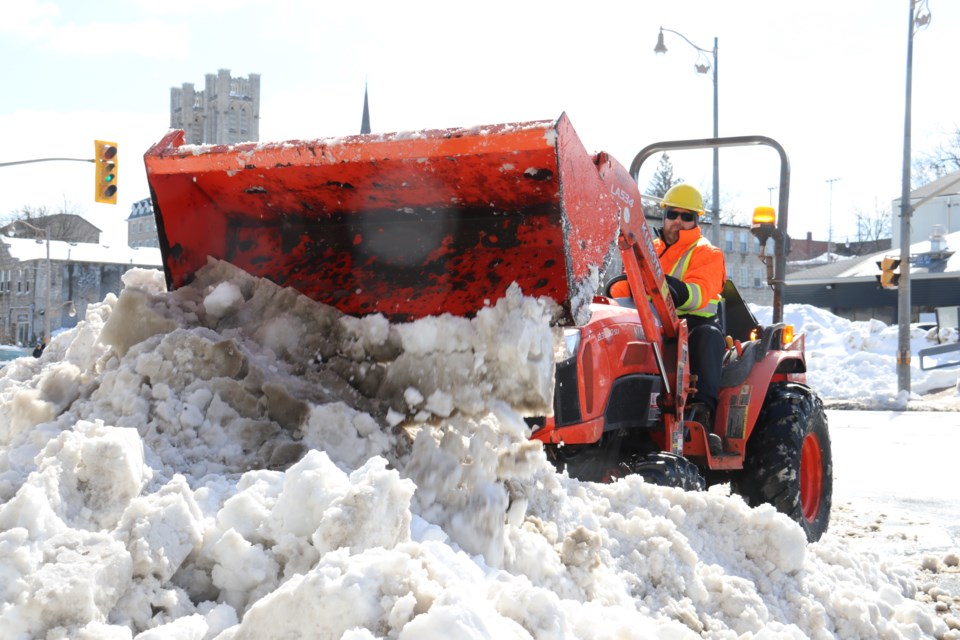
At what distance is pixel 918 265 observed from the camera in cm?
3562

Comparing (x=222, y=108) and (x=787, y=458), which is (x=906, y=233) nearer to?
(x=787, y=458)

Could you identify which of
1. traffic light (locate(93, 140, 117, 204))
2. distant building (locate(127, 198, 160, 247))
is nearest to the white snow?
traffic light (locate(93, 140, 117, 204))

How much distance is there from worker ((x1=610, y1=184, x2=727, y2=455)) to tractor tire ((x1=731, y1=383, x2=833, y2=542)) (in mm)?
275

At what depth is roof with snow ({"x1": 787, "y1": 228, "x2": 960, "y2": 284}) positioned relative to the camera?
34.6 m

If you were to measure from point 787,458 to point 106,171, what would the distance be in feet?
46.6

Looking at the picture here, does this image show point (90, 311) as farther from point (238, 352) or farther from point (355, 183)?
point (355, 183)

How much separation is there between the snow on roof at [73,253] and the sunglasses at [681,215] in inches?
2127

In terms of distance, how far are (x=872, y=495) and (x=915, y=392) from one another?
1383 centimetres

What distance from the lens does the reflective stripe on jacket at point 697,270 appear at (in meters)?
5.14

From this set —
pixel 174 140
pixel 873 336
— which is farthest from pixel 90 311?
pixel 873 336

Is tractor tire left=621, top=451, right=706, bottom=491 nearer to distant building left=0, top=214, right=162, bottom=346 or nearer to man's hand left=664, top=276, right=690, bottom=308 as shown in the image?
man's hand left=664, top=276, right=690, bottom=308

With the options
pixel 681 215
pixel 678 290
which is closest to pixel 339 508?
pixel 678 290

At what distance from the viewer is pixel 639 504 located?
3.77 meters

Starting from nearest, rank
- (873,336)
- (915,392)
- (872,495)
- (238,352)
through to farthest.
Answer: (238,352), (872,495), (915,392), (873,336)
